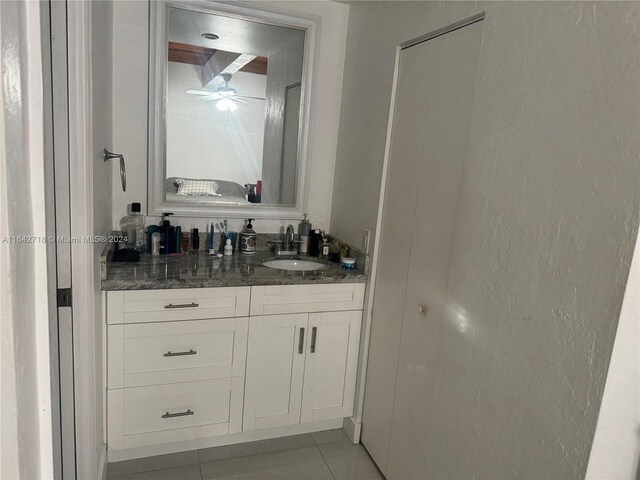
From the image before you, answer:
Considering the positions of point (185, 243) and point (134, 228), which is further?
point (185, 243)

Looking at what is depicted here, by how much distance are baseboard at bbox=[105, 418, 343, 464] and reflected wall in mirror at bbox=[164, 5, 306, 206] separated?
1.20 metres

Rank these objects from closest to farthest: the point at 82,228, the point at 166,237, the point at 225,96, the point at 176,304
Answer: the point at 82,228, the point at 176,304, the point at 166,237, the point at 225,96

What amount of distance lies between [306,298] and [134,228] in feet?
3.04

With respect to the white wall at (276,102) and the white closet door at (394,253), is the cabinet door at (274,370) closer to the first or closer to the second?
the white closet door at (394,253)

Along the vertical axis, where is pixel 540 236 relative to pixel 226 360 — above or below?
above

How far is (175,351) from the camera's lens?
2045 millimetres

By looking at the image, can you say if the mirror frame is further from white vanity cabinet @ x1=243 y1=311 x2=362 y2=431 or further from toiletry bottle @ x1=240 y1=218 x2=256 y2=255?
white vanity cabinet @ x1=243 y1=311 x2=362 y2=431

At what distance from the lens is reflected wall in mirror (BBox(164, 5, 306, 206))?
2.35m

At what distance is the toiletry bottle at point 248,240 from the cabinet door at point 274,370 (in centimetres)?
50

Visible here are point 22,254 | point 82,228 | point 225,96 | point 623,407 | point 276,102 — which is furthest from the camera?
point 276,102

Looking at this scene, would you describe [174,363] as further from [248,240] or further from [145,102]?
[145,102]

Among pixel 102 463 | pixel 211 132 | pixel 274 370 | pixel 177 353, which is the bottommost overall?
pixel 102 463

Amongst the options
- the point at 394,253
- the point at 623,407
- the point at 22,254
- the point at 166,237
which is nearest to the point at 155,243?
the point at 166,237

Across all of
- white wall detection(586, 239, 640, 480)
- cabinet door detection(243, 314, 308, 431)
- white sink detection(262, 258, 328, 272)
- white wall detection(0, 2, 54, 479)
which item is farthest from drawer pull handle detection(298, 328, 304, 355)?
white wall detection(0, 2, 54, 479)
